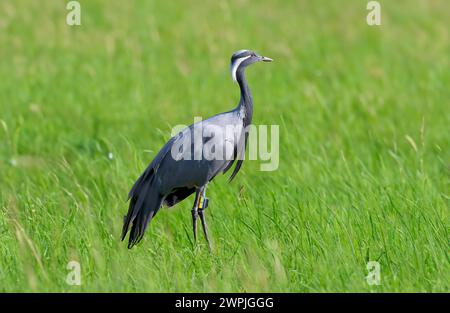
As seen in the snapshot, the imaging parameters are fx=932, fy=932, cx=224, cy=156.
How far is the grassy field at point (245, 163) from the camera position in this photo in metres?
5.23

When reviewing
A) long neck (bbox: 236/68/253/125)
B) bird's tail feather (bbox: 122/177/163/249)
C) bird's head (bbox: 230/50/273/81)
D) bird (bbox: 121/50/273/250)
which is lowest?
bird's tail feather (bbox: 122/177/163/249)

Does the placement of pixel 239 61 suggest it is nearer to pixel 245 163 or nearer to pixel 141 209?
pixel 141 209

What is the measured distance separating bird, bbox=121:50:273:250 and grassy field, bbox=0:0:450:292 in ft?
0.77

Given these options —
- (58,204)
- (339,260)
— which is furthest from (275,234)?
(58,204)

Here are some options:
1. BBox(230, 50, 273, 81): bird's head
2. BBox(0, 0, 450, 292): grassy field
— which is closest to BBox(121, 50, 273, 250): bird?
BBox(230, 50, 273, 81): bird's head

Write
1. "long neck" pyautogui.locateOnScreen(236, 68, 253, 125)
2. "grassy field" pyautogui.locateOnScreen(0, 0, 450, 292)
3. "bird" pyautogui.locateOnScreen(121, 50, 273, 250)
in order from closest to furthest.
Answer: "grassy field" pyautogui.locateOnScreen(0, 0, 450, 292) < "bird" pyautogui.locateOnScreen(121, 50, 273, 250) < "long neck" pyautogui.locateOnScreen(236, 68, 253, 125)

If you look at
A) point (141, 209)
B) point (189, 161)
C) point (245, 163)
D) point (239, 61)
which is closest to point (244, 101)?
point (239, 61)

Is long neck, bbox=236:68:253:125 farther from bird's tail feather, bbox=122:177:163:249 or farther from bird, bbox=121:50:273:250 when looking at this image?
bird's tail feather, bbox=122:177:163:249

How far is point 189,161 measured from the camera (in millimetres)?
5699

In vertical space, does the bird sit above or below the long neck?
below

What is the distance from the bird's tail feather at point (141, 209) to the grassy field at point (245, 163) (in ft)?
0.34

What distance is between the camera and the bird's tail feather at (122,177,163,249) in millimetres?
5659

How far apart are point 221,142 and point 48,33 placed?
7.66 m

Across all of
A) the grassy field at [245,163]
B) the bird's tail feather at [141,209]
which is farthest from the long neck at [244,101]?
the bird's tail feather at [141,209]
